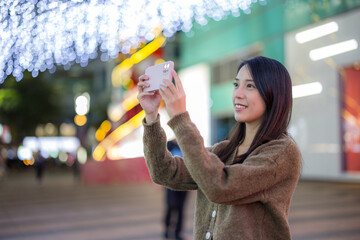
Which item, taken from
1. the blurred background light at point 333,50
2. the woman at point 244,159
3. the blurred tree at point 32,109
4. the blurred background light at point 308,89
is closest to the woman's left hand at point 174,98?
the woman at point 244,159

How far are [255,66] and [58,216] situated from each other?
821 centimetres

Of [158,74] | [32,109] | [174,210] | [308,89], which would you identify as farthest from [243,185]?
[32,109]

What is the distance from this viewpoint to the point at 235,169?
5.25 ft

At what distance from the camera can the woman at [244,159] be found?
62.4 inches

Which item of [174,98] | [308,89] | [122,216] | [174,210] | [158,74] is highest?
[308,89]

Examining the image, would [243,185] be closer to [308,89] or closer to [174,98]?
[174,98]

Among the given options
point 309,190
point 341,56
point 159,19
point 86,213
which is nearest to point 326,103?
Answer: point 341,56

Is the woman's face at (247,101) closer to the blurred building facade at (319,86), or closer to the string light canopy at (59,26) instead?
the string light canopy at (59,26)

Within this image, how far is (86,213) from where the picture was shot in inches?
375

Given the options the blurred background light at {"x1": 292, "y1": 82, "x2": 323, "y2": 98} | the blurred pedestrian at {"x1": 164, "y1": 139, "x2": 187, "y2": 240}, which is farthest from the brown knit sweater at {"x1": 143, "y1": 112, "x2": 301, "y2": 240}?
the blurred background light at {"x1": 292, "y1": 82, "x2": 323, "y2": 98}

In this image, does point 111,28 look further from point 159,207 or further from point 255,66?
point 159,207

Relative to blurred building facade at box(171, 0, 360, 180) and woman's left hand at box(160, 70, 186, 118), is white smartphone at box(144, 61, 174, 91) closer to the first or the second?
woman's left hand at box(160, 70, 186, 118)

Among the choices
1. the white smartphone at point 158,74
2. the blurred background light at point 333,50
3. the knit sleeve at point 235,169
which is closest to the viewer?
the knit sleeve at point 235,169

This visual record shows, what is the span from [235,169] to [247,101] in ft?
1.04
